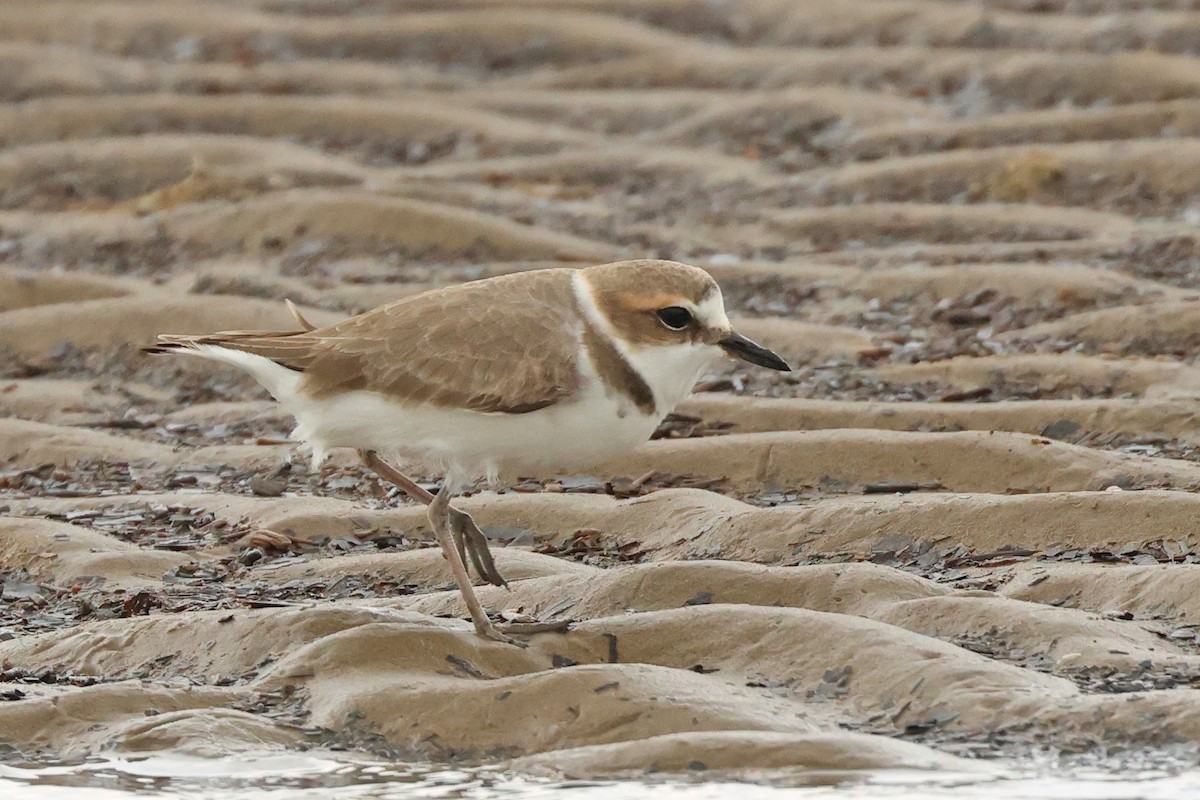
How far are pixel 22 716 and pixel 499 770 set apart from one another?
4.29 ft

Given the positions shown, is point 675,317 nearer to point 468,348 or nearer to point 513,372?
point 513,372

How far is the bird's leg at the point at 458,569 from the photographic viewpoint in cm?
514

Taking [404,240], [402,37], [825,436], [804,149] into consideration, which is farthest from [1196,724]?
[402,37]

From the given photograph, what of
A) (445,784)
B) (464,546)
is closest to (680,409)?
(464,546)

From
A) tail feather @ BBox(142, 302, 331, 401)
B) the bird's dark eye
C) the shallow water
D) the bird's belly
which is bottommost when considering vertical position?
the shallow water

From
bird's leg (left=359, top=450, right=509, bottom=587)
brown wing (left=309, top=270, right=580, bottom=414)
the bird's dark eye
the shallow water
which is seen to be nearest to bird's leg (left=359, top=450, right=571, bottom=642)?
bird's leg (left=359, top=450, right=509, bottom=587)

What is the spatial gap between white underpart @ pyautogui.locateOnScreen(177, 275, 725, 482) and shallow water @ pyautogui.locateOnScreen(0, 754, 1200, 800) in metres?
1.04

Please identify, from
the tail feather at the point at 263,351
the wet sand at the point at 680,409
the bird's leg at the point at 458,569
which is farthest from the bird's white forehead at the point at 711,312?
the tail feather at the point at 263,351

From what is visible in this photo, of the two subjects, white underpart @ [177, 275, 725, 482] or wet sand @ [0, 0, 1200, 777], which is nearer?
wet sand @ [0, 0, 1200, 777]

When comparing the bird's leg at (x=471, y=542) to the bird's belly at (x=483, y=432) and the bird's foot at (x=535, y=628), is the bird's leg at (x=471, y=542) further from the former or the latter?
the bird's foot at (x=535, y=628)

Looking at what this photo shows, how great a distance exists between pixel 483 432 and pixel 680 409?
2.34m

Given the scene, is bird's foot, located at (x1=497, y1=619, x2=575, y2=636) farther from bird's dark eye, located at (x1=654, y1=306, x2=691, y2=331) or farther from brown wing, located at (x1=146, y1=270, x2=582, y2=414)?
bird's dark eye, located at (x1=654, y1=306, x2=691, y2=331)

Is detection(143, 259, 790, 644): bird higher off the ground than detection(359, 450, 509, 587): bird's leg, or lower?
higher

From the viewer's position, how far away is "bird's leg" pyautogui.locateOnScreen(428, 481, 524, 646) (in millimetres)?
5141
